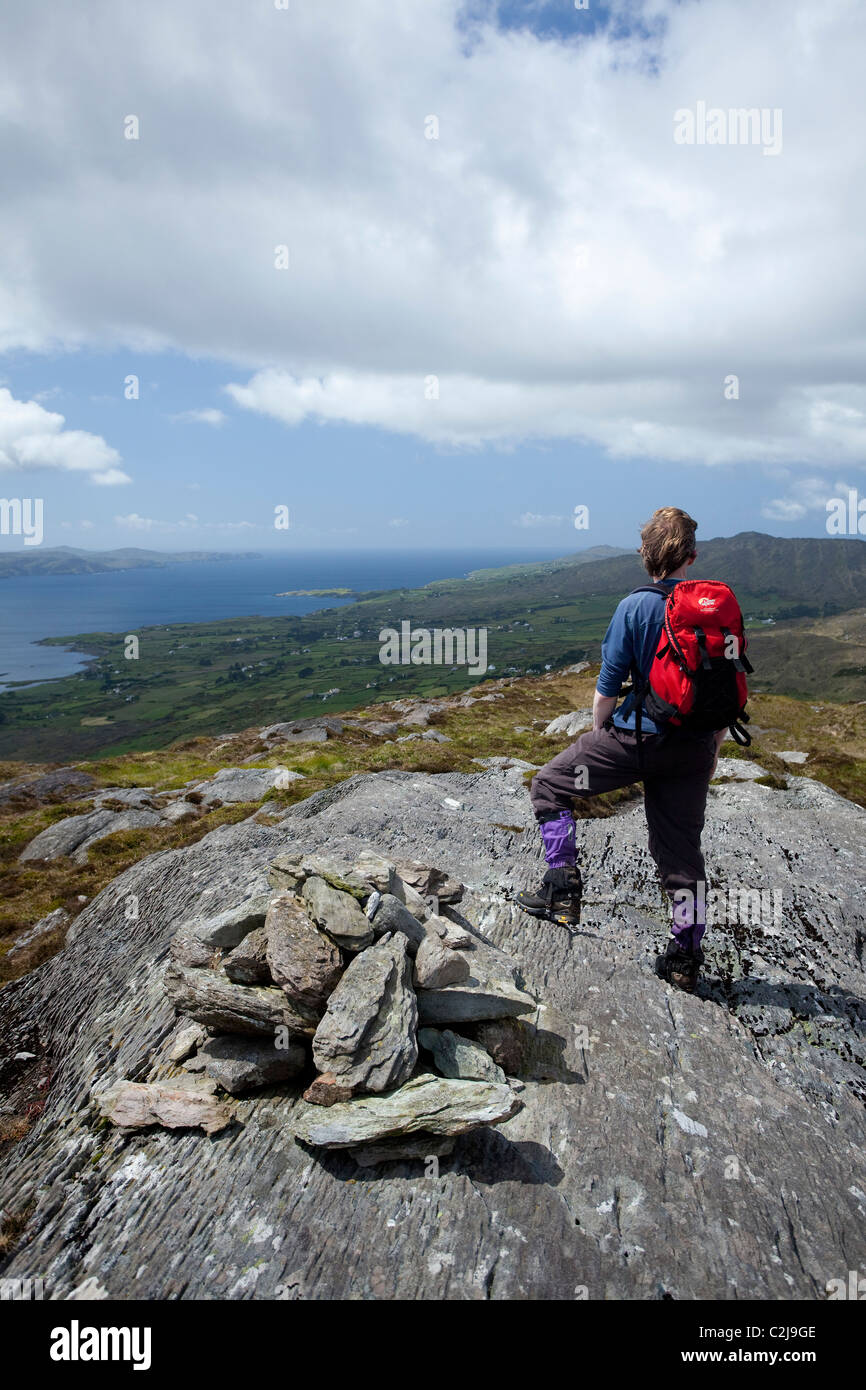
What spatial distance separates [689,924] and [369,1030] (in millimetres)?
4881

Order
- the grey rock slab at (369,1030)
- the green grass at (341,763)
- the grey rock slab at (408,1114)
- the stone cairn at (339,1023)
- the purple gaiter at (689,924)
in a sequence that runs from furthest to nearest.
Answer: the green grass at (341,763)
the purple gaiter at (689,924)
the grey rock slab at (369,1030)
the stone cairn at (339,1023)
the grey rock slab at (408,1114)

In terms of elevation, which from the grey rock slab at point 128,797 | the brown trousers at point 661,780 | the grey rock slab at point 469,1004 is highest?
the brown trousers at point 661,780

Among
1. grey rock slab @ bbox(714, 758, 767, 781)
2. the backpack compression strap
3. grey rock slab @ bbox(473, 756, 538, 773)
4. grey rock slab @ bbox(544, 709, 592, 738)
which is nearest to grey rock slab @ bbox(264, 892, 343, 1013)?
the backpack compression strap

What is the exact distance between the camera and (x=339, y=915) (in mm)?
7207

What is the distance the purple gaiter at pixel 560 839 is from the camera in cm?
898

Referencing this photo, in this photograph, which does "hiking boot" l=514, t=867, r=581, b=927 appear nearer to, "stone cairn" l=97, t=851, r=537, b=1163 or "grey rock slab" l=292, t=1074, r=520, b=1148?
"stone cairn" l=97, t=851, r=537, b=1163

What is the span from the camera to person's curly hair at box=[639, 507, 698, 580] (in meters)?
7.78

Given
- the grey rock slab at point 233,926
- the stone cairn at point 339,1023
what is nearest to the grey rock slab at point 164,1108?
the stone cairn at point 339,1023

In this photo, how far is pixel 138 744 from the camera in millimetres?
157375

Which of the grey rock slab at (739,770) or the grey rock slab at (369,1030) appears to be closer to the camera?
the grey rock slab at (369,1030)

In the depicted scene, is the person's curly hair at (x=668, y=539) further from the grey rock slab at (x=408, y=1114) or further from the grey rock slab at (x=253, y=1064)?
the grey rock slab at (x=253, y=1064)

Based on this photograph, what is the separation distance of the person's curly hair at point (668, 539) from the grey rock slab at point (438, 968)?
5.37m

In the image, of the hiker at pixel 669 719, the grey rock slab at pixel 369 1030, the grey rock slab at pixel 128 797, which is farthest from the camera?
the grey rock slab at pixel 128 797
